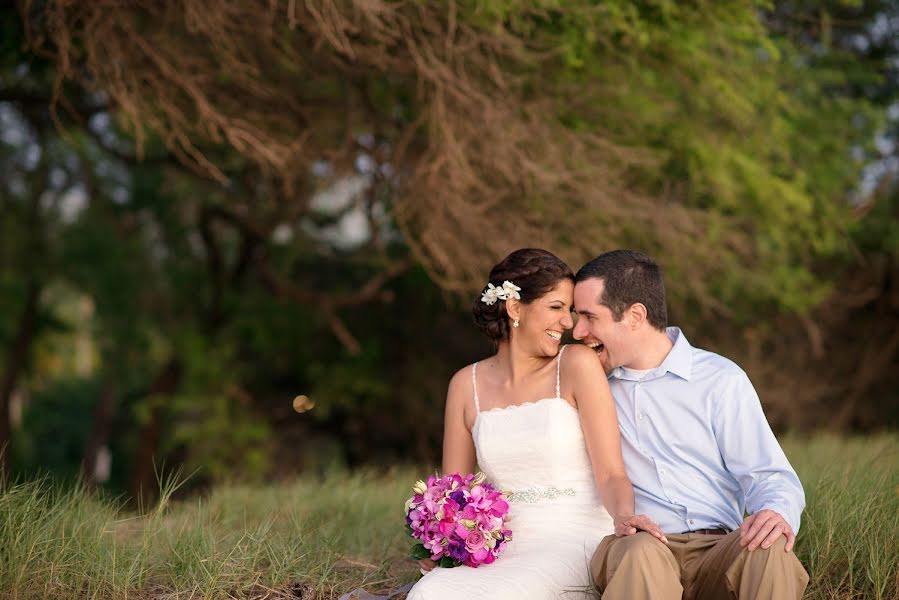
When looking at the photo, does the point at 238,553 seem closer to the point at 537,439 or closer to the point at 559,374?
the point at 537,439

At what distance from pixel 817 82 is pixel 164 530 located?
10306 mm

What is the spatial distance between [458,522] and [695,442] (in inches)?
41.0

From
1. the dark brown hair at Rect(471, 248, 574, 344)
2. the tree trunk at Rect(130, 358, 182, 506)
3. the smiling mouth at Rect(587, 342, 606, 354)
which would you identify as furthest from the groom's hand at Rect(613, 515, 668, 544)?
the tree trunk at Rect(130, 358, 182, 506)

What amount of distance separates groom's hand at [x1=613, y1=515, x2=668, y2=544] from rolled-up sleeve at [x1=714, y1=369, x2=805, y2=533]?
388 mm

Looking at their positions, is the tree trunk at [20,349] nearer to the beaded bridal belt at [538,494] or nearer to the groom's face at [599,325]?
the beaded bridal belt at [538,494]

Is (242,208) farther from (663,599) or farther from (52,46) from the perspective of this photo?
(663,599)

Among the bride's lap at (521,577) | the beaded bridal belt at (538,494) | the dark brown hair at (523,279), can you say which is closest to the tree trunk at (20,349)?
the dark brown hair at (523,279)

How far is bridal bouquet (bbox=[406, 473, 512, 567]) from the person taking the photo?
4.13 metres

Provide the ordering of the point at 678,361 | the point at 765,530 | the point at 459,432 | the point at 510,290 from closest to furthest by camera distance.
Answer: the point at 765,530 < the point at 678,361 < the point at 510,290 < the point at 459,432

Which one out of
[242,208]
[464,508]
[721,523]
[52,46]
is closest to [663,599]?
[721,523]

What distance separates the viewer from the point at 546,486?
15.1 feet

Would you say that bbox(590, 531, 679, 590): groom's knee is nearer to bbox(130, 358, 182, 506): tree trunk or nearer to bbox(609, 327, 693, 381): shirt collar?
bbox(609, 327, 693, 381): shirt collar

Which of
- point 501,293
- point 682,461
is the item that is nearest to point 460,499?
point 682,461

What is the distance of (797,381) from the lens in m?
15.8
